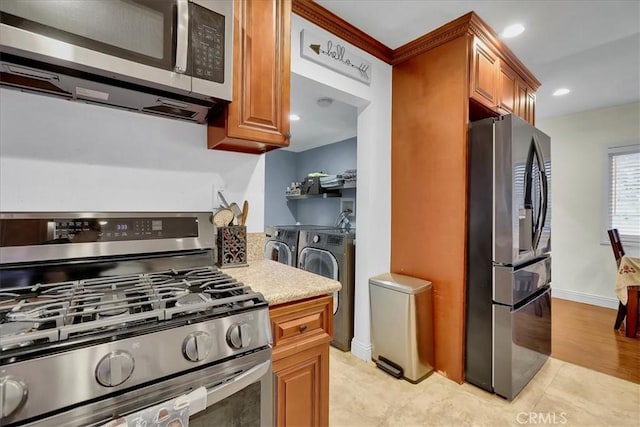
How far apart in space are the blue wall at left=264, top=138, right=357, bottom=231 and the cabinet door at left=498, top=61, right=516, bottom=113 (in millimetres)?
2124

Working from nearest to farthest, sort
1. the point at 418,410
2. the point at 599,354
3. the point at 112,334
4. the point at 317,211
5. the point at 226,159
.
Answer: the point at 112,334 < the point at 226,159 < the point at 418,410 < the point at 599,354 < the point at 317,211

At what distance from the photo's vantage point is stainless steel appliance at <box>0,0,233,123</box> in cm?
86

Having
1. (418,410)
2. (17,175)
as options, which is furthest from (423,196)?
(17,175)

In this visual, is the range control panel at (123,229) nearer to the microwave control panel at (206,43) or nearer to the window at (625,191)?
the microwave control panel at (206,43)

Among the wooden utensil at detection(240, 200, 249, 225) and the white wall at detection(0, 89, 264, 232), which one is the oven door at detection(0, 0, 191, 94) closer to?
the white wall at detection(0, 89, 264, 232)

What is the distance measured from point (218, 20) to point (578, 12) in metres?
2.28

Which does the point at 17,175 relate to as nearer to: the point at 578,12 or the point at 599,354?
the point at 578,12

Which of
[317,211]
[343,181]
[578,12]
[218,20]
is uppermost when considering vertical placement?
[578,12]

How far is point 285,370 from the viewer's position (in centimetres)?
110

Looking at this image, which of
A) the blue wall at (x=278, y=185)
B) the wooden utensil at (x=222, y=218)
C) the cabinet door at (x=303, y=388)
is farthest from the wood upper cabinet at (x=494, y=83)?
the blue wall at (x=278, y=185)

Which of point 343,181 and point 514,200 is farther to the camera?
point 343,181

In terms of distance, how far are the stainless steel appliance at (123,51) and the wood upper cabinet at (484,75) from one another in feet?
5.55

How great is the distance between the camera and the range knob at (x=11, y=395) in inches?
22.5

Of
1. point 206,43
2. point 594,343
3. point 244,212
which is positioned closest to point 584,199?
point 594,343
